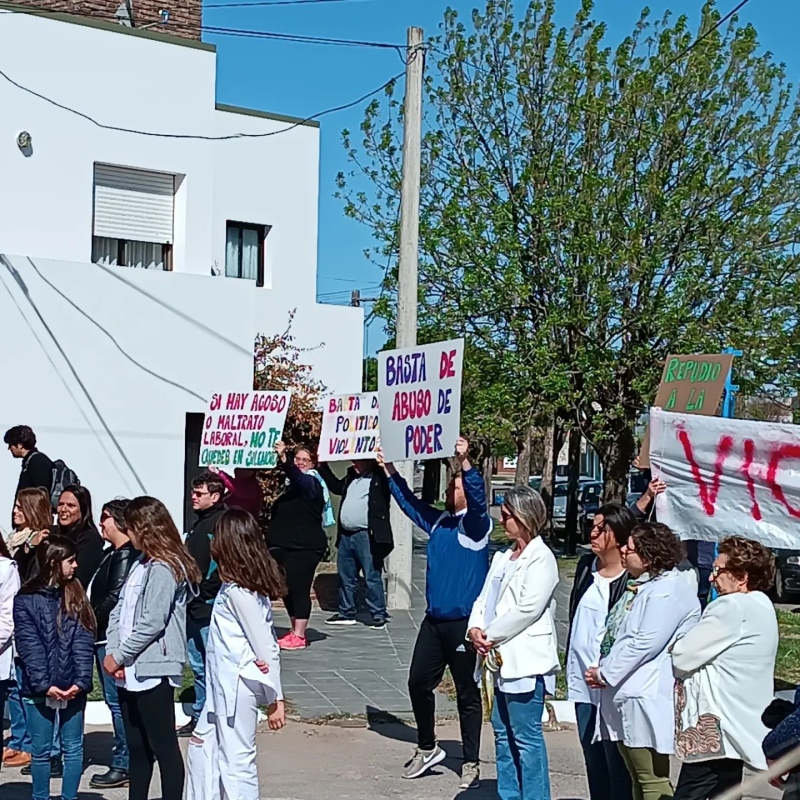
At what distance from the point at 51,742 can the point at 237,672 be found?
1.43 m

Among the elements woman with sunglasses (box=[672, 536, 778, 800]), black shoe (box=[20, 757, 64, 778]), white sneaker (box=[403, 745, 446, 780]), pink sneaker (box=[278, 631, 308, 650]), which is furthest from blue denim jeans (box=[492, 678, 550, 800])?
pink sneaker (box=[278, 631, 308, 650])

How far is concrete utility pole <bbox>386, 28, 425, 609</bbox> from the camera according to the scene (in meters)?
14.8

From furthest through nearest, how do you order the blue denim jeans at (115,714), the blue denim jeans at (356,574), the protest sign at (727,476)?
the blue denim jeans at (356,574) < the blue denim jeans at (115,714) < the protest sign at (727,476)

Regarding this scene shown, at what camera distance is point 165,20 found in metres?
21.3

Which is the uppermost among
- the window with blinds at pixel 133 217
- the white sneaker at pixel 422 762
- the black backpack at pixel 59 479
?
the window with blinds at pixel 133 217

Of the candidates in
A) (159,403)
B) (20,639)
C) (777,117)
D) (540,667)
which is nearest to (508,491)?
(540,667)

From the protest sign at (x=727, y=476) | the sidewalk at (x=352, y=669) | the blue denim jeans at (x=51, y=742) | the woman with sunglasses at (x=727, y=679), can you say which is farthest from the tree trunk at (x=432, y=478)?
the woman with sunglasses at (x=727, y=679)

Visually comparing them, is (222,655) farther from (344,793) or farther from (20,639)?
(344,793)

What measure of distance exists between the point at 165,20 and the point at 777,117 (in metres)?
10.3

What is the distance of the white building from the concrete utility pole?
2406 mm

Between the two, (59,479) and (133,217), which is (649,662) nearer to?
(59,479)

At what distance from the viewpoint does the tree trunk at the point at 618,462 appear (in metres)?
23.5

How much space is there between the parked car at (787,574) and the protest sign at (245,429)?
365 inches

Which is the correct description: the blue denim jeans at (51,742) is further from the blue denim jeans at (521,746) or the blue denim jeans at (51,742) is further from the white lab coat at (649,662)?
the white lab coat at (649,662)
